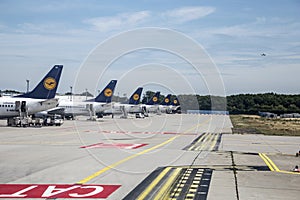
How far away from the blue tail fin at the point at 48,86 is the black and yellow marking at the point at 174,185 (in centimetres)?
3645

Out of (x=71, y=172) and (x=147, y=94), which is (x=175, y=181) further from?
(x=147, y=94)

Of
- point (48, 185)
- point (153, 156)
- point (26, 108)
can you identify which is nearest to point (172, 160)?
point (153, 156)

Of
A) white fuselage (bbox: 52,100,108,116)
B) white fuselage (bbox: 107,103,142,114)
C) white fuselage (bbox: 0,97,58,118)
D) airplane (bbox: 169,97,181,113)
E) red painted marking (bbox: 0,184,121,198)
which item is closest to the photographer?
red painted marking (bbox: 0,184,121,198)

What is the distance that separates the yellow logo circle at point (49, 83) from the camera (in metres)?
49.2

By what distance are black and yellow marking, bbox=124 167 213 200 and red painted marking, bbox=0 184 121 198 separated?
36.9 inches

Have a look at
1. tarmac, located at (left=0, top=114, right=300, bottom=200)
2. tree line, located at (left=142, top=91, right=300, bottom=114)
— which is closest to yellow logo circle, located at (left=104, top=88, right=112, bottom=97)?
tarmac, located at (left=0, top=114, right=300, bottom=200)

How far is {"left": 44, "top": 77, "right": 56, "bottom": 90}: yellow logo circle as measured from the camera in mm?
49219

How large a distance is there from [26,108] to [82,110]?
26.0 metres

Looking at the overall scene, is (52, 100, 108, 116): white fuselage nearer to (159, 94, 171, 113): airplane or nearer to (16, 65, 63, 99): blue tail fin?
(16, 65, 63, 99): blue tail fin

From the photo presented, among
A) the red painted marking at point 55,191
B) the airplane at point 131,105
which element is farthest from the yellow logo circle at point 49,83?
the airplane at point 131,105

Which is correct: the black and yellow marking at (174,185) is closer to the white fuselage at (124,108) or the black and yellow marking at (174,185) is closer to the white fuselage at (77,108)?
the white fuselage at (77,108)

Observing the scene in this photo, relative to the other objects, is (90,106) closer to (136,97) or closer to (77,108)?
(77,108)

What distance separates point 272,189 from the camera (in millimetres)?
12141

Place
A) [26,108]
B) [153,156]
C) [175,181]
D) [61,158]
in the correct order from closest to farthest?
[175,181] → [61,158] → [153,156] → [26,108]
